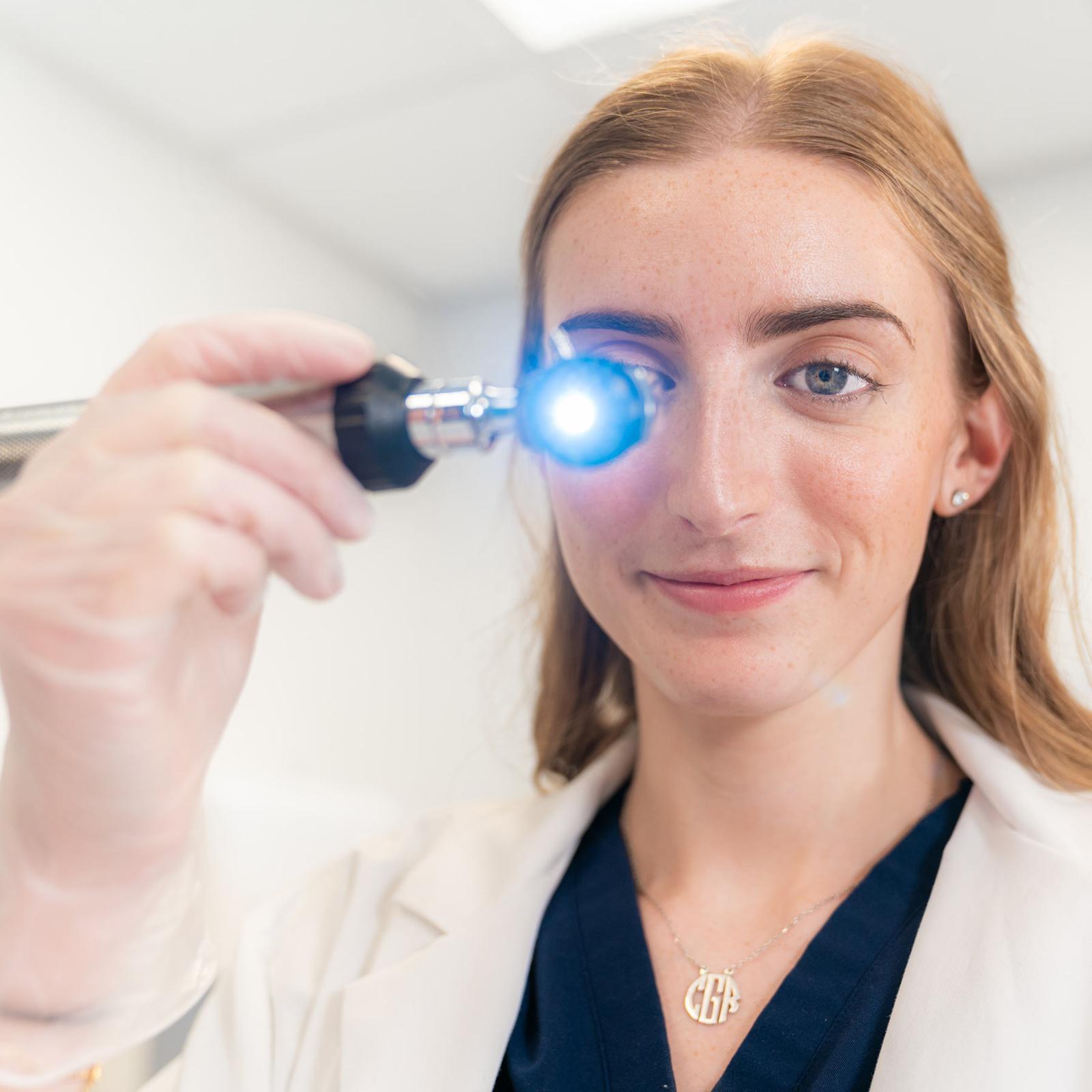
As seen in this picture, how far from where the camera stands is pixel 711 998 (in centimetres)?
88

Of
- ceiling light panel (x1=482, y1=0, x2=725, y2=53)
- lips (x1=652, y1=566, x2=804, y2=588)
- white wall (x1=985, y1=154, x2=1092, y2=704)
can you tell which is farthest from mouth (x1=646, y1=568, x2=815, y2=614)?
white wall (x1=985, y1=154, x2=1092, y2=704)

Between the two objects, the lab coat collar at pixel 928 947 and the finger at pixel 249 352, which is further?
the lab coat collar at pixel 928 947

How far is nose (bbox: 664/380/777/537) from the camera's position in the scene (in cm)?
78

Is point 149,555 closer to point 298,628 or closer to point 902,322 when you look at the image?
point 902,322

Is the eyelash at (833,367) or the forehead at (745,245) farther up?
the forehead at (745,245)

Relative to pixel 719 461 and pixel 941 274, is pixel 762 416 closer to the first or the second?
pixel 719 461

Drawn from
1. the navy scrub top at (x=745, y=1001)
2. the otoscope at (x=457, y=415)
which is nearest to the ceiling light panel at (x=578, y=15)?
the navy scrub top at (x=745, y=1001)

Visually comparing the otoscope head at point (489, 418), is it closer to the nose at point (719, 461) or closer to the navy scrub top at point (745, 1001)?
the nose at point (719, 461)

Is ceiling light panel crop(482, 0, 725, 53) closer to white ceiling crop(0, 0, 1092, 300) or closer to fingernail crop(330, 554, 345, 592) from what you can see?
white ceiling crop(0, 0, 1092, 300)

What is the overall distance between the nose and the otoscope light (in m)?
0.28

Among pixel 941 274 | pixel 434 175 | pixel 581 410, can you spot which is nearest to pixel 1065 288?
pixel 434 175

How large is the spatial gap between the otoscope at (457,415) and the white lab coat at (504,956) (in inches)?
20.0

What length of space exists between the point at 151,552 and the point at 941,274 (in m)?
0.68

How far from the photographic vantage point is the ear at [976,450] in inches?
37.8
